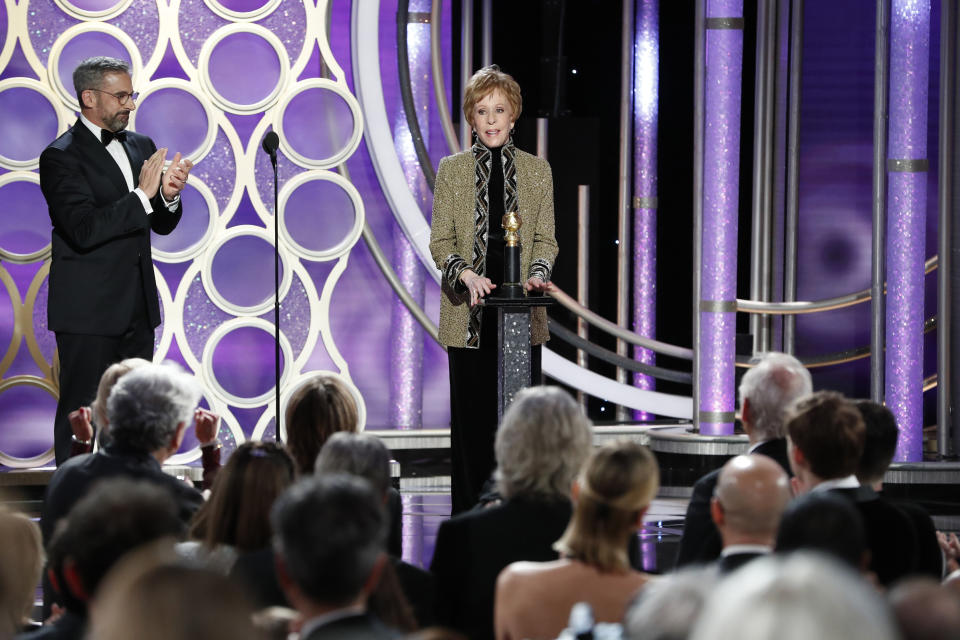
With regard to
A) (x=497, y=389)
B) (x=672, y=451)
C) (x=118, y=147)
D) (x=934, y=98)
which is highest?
(x=934, y=98)

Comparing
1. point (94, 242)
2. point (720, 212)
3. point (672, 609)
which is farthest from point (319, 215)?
point (672, 609)

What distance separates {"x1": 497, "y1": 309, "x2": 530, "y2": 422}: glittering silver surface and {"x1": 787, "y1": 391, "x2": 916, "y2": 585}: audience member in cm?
117

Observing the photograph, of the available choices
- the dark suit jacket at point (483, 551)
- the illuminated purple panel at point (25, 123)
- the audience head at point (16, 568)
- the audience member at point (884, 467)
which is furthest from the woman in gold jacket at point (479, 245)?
the audience head at point (16, 568)

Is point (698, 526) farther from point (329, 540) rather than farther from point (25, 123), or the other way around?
point (25, 123)

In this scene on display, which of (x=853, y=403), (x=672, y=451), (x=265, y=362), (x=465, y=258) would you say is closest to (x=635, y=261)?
(x=672, y=451)

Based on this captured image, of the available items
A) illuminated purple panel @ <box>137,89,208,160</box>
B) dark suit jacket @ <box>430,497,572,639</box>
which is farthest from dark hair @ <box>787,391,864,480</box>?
illuminated purple panel @ <box>137,89,208,160</box>

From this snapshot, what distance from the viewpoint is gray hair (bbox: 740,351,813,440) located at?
10.3ft

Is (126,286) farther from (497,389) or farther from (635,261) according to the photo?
(635,261)

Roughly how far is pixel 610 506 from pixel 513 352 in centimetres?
158

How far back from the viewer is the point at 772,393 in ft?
10.3

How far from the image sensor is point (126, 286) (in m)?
4.47

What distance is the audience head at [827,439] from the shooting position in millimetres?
2648

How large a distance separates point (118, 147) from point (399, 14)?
5.27ft

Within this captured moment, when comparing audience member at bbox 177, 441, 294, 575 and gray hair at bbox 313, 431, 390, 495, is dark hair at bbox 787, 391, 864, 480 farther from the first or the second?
audience member at bbox 177, 441, 294, 575
